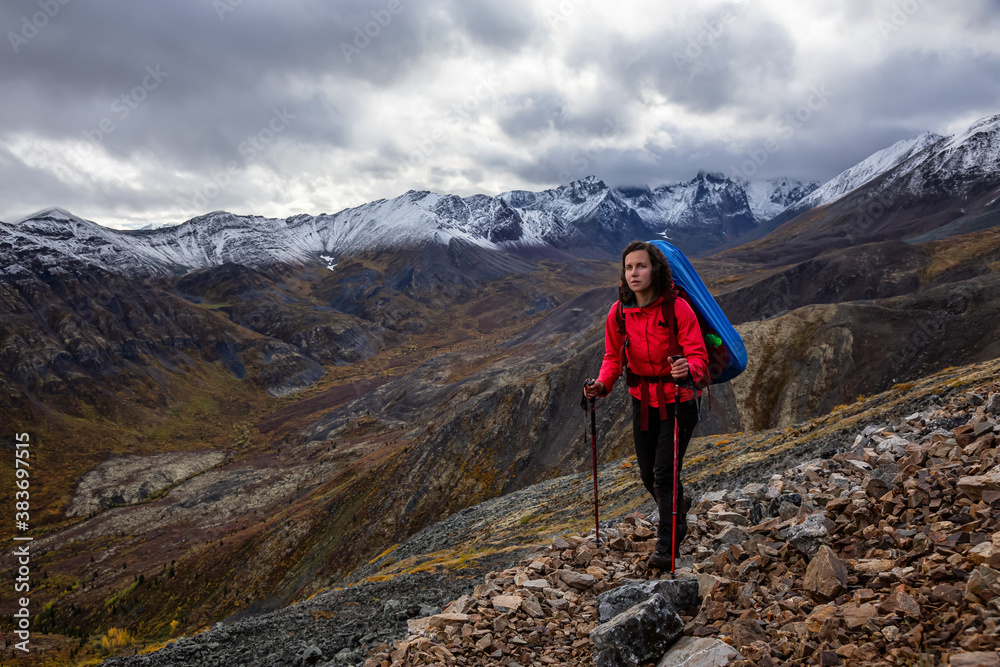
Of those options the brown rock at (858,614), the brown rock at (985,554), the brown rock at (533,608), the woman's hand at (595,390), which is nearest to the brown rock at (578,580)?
the brown rock at (533,608)

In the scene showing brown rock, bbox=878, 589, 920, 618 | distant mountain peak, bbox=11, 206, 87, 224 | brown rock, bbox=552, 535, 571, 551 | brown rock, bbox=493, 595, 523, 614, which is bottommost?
brown rock, bbox=552, 535, 571, 551

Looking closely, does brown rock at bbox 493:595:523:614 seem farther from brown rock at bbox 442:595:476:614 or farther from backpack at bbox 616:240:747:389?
backpack at bbox 616:240:747:389

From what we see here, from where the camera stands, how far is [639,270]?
17.6 ft

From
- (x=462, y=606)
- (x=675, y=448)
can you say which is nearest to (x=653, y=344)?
(x=675, y=448)

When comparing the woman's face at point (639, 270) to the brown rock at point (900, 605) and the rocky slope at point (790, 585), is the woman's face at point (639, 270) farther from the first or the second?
the brown rock at point (900, 605)

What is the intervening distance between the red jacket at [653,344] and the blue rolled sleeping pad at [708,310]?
25 centimetres

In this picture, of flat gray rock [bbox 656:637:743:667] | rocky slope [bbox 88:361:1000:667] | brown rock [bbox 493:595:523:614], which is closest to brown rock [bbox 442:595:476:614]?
rocky slope [bbox 88:361:1000:667]

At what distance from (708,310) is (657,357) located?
0.76m

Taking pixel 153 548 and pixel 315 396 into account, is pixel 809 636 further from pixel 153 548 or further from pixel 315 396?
pixel 315 396

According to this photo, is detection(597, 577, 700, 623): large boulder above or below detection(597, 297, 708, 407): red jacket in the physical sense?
below

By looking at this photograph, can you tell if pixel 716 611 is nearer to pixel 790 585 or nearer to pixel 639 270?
pixel 790 585

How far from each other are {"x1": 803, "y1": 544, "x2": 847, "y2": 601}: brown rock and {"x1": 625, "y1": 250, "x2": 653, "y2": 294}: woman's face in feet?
9.35

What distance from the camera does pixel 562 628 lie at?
4855mm

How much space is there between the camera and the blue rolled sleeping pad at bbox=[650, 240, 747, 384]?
5.42 meters
